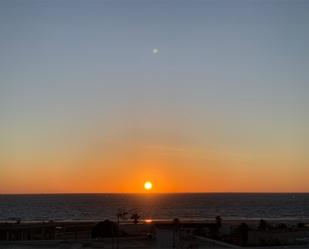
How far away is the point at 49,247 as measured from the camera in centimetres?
3756

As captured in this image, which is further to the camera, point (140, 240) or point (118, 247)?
point (140, 240)

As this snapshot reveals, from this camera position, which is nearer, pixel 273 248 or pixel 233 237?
pixel 273 248

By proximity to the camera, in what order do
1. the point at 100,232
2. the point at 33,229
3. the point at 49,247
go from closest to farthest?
the point at 49,247, the point at 100,232, the point at 33,229

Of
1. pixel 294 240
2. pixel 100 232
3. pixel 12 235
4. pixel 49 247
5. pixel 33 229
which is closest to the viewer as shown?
pixel 49 247

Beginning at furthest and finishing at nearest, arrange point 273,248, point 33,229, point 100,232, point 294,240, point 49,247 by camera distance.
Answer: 1. point 33,229
2. point 100,232
3. point 294,240
4. point 49,247
5. point 273,248

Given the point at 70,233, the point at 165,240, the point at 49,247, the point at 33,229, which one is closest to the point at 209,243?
the point at 165,240

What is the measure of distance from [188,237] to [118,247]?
7159mm

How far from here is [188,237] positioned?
42438 millimetres

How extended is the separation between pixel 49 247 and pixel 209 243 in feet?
31.2

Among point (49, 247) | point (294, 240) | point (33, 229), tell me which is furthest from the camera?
point (33, 229)

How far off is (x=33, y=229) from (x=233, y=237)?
2102 cm

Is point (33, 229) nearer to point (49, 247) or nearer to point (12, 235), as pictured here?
point (12, 235)

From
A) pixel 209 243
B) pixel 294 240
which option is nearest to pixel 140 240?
pixel 209 243

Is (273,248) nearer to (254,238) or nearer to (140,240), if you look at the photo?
(254,238)
